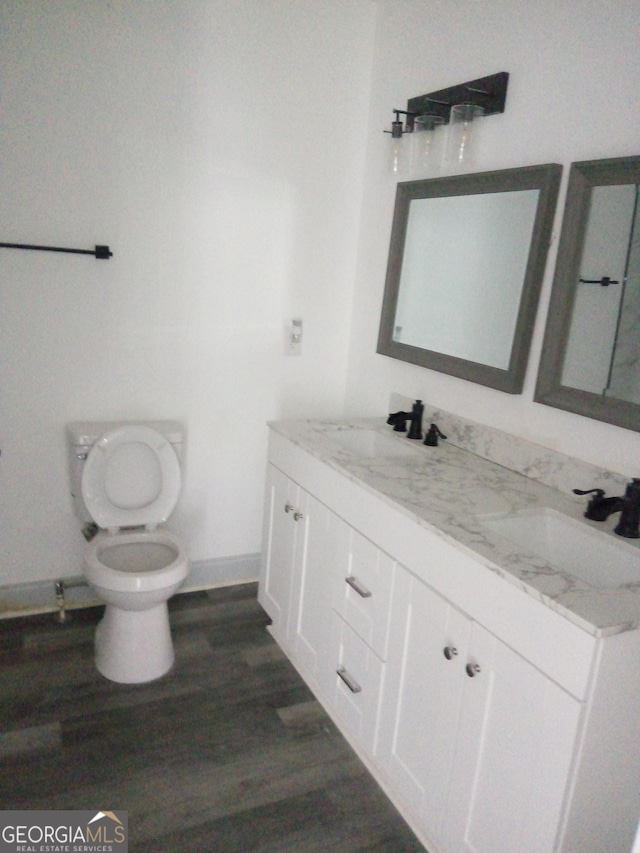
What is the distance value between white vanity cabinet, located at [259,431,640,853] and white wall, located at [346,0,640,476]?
0.58 metres

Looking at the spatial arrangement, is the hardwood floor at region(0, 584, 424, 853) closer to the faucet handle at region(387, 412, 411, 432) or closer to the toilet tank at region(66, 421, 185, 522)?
the toilet tank at region(66, 421, 185, 522)

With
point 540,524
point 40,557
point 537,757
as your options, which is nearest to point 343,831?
point 537,757

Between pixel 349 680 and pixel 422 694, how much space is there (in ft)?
1.26

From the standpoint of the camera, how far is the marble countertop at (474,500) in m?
1.23

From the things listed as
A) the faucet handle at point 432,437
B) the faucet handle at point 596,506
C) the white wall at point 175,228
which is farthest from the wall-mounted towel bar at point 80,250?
the faucet handle at point 596,506

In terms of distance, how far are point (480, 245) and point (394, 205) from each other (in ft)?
1.86

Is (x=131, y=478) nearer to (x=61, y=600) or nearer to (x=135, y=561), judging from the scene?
(x=135, y=561)

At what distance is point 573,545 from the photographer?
5.47 ft

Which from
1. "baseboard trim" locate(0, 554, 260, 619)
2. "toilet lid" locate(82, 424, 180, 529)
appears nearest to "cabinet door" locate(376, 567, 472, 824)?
"toilet lid" locate(82, 424, 180, 529)

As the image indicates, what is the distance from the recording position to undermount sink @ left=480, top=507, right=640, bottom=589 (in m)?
1.52

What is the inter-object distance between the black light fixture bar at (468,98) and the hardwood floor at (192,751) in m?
2.05

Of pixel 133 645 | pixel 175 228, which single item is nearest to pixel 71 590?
pixel 133 645

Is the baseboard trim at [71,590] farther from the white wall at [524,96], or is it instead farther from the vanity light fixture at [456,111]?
the vanity light fixture at [456,111]

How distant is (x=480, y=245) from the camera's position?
2172mm
